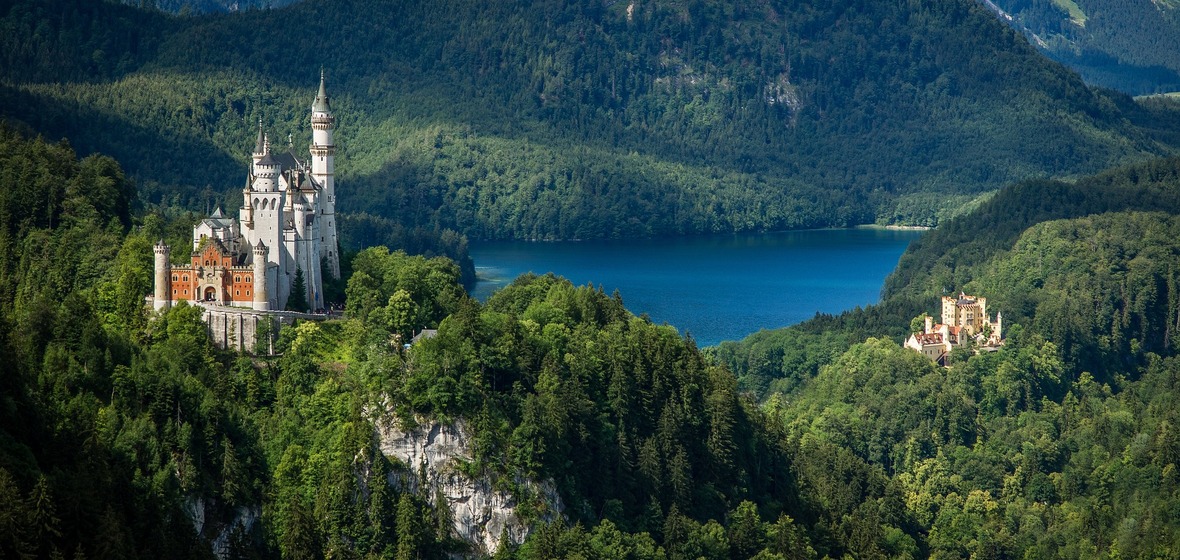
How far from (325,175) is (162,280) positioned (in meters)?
10.8

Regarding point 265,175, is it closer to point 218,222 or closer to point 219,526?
point 218,222

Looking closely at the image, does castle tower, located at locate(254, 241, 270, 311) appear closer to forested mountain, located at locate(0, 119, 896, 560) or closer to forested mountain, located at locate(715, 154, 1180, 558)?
forested mountain, located at locate(0, 119, 896, 560)

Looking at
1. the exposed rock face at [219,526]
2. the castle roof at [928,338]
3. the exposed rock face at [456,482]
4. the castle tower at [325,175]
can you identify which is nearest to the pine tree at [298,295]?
the castle tower at [325,175]

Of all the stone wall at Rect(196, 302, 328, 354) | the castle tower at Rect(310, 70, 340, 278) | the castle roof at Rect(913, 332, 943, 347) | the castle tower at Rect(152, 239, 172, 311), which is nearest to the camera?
the stone wall at Rect(196, 302, 328, 354)

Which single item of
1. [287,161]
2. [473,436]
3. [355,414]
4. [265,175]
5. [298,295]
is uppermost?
[287,161]

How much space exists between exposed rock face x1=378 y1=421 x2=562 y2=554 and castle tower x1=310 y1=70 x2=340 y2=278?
13.5 meters

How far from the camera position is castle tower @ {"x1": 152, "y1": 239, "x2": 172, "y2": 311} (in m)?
81.2

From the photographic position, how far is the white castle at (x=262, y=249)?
8138cm

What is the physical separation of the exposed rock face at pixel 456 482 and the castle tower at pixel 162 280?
11333 mm

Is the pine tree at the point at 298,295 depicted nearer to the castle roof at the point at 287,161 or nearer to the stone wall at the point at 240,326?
the stone wall at the point at 240,326

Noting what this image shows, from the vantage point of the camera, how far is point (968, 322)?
12812cm

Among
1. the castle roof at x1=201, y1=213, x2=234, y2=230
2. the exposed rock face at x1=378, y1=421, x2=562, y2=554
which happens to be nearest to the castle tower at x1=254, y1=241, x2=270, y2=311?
the castle roof at x1=201, y1=213, x2=234, y2=230

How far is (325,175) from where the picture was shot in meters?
89.3

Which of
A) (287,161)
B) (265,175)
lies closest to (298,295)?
(265,175)
